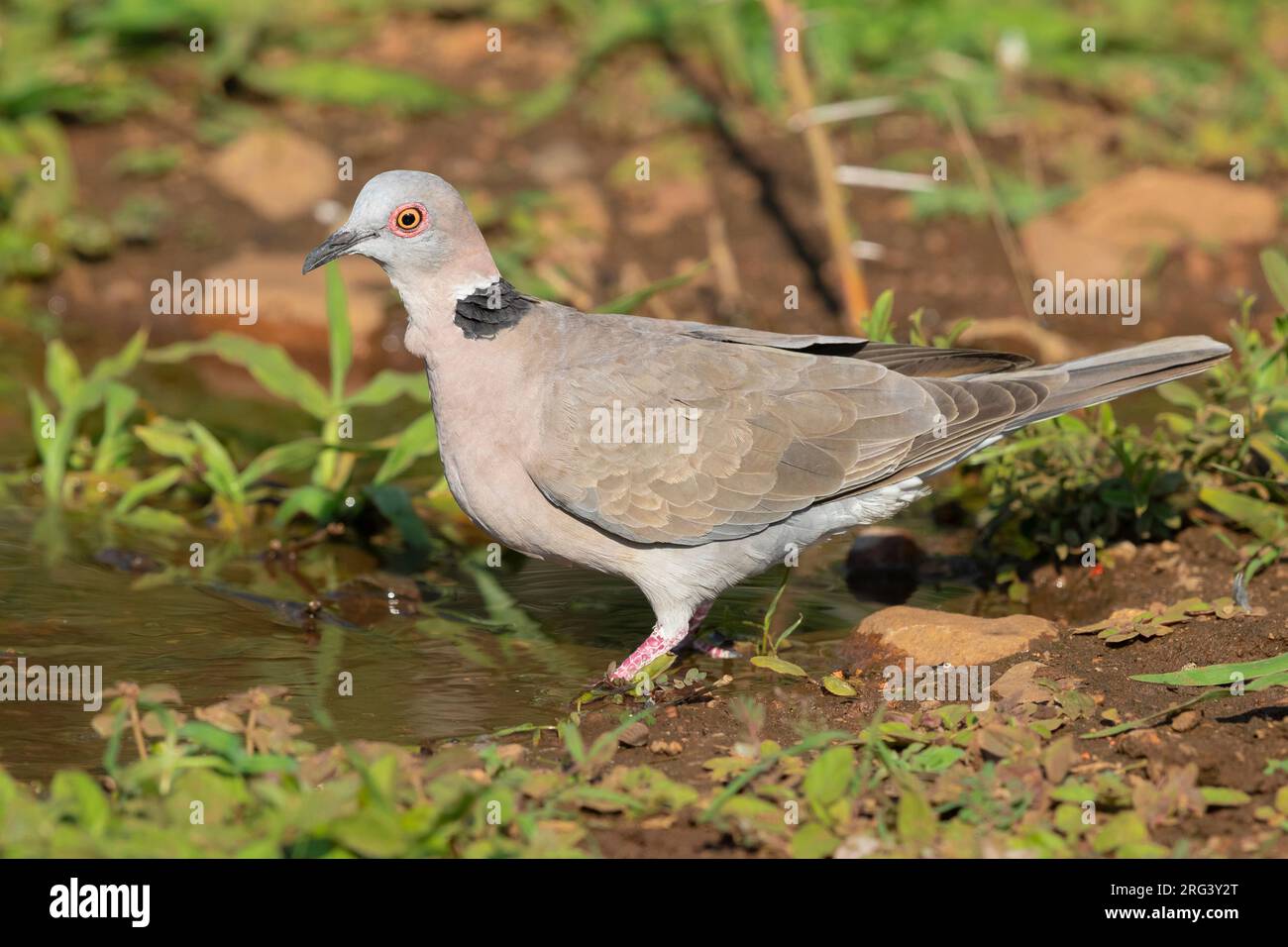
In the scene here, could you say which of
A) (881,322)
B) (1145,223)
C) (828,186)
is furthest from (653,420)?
(1145,223)

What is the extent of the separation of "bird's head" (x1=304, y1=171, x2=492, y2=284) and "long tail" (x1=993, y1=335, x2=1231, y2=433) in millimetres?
2037

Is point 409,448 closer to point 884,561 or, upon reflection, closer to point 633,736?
point 884,561

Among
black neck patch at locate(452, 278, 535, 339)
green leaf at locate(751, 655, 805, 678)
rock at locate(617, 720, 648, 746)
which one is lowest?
rock at locate(617, 720, 648, 746)

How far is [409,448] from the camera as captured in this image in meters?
6.60

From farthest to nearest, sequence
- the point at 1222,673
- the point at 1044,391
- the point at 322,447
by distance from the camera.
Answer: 1. the point at 322,447
2. the point at 1044,391
3. the point at 1222,673

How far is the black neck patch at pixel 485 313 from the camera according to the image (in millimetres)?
5414

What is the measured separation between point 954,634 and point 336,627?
91.2 inches

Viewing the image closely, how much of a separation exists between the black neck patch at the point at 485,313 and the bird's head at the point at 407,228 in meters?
0.13

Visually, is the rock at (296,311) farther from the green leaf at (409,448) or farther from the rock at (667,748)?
the rock at (667,748)

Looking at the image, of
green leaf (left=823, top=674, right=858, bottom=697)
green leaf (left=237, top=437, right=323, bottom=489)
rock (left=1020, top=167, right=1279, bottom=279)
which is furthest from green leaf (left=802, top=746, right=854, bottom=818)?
rock (left=1020, top=167, right=1279, bottom=279)

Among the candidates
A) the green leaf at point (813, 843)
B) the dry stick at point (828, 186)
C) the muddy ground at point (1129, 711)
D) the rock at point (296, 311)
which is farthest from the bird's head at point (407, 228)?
the rock at point (296, 311)

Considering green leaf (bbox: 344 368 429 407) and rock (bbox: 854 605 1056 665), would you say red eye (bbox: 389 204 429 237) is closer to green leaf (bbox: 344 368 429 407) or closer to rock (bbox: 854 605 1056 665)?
green leaf (bbox: 344 368 429 407)

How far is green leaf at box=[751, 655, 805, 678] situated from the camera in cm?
534
